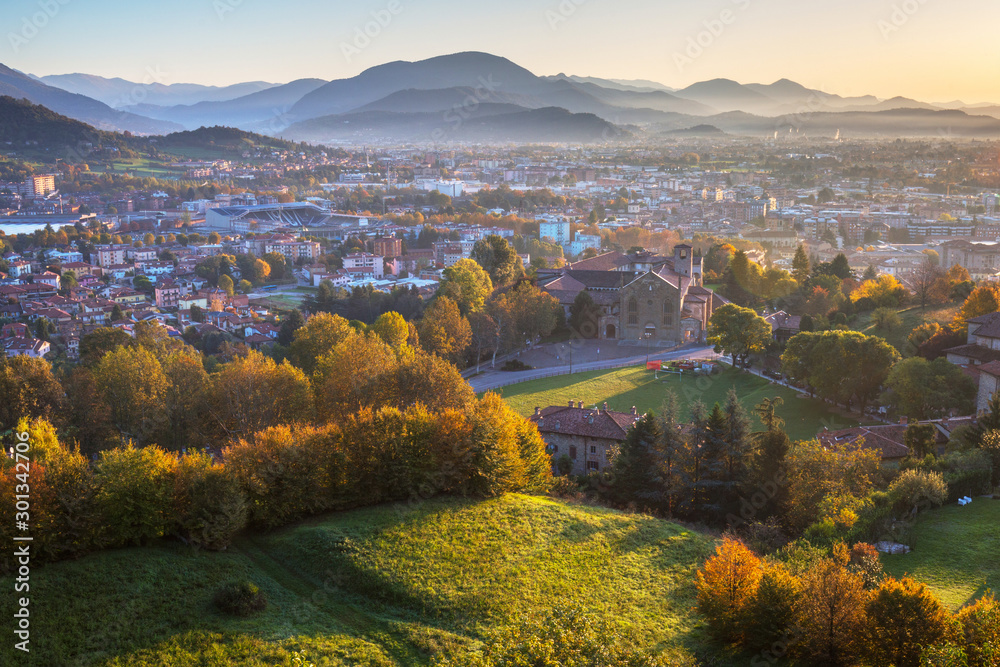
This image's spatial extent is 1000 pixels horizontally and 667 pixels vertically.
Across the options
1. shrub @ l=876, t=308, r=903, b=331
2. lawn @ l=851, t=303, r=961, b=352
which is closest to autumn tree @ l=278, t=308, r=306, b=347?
lawn @ l=851, t=303, r=961, b=352

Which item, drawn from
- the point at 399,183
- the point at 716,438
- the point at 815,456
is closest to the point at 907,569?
the point at 815,456

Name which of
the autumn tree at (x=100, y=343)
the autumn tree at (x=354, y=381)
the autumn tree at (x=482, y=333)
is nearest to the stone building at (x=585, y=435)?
the autumn tree at (x=354, y=381)

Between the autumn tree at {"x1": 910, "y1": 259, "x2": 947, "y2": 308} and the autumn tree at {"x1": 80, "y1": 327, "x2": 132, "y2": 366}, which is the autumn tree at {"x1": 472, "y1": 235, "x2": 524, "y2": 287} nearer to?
the autumn tree at {"x1": 80, "y1": 327, "x2": 132, "y2": 366}

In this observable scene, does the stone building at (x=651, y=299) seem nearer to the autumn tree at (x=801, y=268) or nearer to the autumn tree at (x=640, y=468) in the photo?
the autumn tree at (x=801, y=268)

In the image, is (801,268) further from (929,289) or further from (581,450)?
(581,450)

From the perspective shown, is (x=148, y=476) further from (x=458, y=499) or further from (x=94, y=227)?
(x=94, y=227)

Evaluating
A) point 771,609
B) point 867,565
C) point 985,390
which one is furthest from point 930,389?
point 771,609

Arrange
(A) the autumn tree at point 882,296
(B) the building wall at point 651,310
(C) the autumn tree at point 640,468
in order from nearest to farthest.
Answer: (C) the autumn tree at point 640,468, (A) the autumn tree at point 882,296, (B) the building wall at point 651,310
